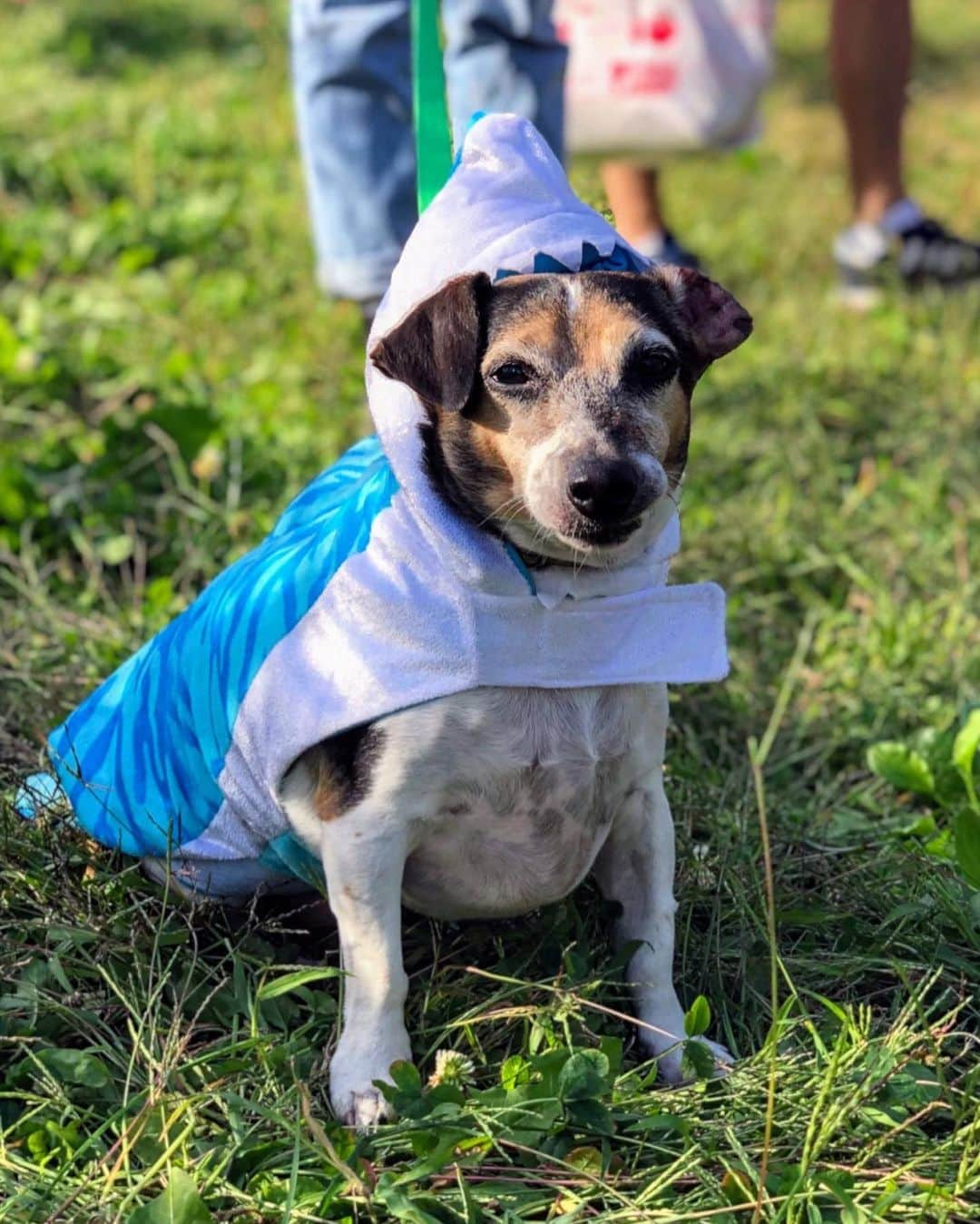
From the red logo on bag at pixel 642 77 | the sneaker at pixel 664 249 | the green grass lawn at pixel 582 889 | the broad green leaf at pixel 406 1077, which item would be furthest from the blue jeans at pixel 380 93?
the broad green leaf at pixel 406 1077

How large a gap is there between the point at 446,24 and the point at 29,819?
93.3 inches

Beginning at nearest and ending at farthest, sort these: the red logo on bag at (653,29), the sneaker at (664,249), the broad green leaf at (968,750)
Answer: the broad green leaf at (968,750) → the red logo on bag at (653,29) → the sneaker at (664,249)

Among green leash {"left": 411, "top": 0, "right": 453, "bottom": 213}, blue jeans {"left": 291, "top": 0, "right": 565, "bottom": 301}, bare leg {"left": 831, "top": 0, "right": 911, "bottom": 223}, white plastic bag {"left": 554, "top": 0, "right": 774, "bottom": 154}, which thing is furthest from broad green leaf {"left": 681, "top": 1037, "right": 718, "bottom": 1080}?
bare leg {"left": 831, "top": 0, "right": 911, "bottom": 223}

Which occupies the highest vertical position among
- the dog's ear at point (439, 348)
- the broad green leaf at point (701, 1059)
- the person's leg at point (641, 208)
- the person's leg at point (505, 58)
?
the dog's ear at point (439, 348)

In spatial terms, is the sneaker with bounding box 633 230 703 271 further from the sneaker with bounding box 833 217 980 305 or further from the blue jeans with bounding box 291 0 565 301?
the blue jeans with bounding box 291 0 565 301

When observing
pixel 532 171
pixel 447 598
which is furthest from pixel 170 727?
pixel 532 171

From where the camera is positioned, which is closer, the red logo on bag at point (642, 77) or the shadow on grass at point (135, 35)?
the red logo on bag at point (642, 77)

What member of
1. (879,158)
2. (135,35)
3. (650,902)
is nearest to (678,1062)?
(650,902)

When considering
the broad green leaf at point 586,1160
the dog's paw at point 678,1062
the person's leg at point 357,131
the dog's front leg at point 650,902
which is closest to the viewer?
the broad green leaf at point 586,1160

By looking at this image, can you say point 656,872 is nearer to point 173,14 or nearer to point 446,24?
point 446,24

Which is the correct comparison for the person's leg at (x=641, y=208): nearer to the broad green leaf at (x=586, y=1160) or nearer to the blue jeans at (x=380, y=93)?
the blue jeans at (x=380, y=93)

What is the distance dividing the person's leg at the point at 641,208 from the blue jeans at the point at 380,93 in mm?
1563

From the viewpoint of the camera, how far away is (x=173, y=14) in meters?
8.83

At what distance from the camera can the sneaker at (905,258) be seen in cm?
557
